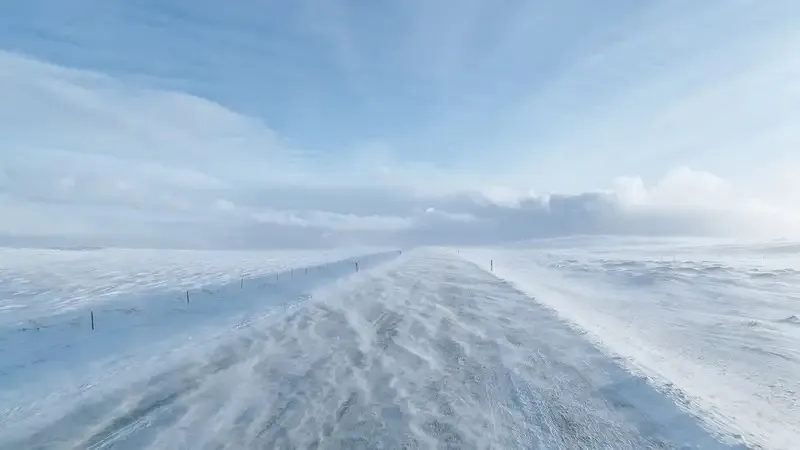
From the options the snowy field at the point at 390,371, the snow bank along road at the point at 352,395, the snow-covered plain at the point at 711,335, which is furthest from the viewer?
the snow-covered plain at the point at 711,335

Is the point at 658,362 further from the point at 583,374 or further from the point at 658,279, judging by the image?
the point at 658,279

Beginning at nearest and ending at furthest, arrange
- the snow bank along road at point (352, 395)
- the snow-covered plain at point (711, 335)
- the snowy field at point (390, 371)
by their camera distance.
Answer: the snow bank along road at point (352, 395) < the snowy field at point (390, 371) < the snow-covered plain at point (711, 335)

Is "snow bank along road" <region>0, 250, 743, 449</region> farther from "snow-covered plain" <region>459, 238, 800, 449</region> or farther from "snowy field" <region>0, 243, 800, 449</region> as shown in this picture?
"snow-covered plain" <region>459, 238, 800, 449</region>

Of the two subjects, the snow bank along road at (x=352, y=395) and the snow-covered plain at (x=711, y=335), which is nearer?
the snow bank along road at (x=352, y=395)

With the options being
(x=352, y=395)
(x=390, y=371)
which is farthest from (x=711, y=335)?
(x=352, y=395)

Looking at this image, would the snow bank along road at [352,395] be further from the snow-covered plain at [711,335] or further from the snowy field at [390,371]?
the snow-covered plain at [711,335]

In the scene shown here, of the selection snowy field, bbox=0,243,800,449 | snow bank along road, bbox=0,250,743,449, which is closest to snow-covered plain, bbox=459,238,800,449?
snowy field, bbox=0,243,800,449

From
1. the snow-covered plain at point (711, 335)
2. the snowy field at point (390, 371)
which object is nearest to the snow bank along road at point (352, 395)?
the snowy field at point (390, 371)

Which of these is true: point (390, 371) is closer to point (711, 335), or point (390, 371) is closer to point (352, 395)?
point (352, 395)
